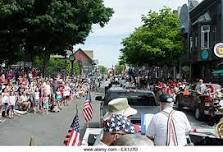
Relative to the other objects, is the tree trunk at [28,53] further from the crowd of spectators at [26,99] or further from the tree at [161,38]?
the tree at [161,38]

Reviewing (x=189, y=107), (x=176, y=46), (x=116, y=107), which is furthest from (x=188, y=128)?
(x=176, y=46)

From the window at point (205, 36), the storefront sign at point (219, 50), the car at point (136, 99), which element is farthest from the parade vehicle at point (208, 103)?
the window at point (205, 36)

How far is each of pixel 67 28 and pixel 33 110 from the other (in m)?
14.3

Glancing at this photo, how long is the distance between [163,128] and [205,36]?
47.9 meters

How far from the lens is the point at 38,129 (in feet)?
64.6

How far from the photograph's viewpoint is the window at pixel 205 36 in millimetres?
53344

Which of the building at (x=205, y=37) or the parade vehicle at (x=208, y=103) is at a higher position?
the building at (x=205, y=37)

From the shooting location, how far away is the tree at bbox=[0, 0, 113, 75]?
39.8 meters

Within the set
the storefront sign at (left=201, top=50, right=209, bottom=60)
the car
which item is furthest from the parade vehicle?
the storefront sign at (left=201, top=50, right=209, bottom=60)

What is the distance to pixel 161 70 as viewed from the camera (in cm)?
9356

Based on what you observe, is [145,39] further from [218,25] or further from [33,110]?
[33,110]

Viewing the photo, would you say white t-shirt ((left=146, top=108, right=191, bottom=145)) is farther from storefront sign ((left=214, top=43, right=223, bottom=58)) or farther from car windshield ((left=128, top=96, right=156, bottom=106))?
storefront sign ((left=214, top=43, right=223, bottom=58))

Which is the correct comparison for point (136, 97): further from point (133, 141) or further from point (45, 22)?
point (45, 22)

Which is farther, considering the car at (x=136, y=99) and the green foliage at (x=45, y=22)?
the green foliage at (x=45, y=22)
